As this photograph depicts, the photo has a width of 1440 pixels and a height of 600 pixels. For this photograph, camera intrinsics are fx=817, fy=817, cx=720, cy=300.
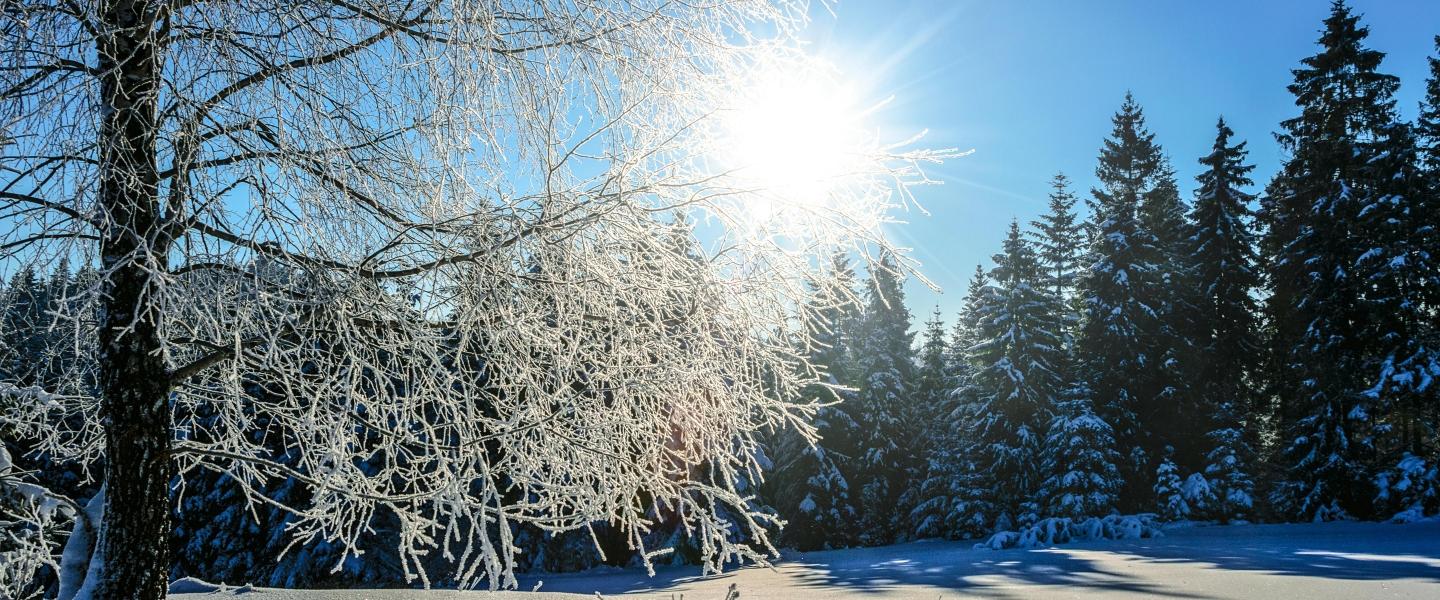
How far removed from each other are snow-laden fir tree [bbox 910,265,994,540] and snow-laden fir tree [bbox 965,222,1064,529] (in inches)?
12.3

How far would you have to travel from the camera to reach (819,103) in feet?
11.2

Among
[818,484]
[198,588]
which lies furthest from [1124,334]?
[198,588]

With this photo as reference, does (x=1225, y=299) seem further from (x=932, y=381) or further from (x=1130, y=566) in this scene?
(x=1130, y=566)

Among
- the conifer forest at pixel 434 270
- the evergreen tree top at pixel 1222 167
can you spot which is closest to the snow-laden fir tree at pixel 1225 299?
the evergreen tree top at pixel 1222 167

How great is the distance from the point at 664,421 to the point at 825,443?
70.1ft

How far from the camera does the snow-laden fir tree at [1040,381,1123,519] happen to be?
20.1 meters

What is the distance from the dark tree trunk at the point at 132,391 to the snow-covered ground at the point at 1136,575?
8.04 ft

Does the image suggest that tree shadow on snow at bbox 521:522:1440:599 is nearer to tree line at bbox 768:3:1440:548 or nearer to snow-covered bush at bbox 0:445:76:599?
tree line at bbox 768:3:1440:548

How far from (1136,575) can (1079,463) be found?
11.5 metres

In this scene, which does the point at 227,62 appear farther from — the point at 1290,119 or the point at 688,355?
the point at 1290,119

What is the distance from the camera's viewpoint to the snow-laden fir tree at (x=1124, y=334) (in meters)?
21.8

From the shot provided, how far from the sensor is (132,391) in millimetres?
2727

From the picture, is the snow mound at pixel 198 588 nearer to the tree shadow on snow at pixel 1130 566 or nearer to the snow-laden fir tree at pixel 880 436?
the tree shadow on snow at pixel 1130 566

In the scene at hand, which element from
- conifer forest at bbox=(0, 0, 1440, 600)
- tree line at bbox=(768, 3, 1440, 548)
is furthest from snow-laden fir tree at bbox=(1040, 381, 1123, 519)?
conifer forest at bbox=(0, 0, 1440, 600)
